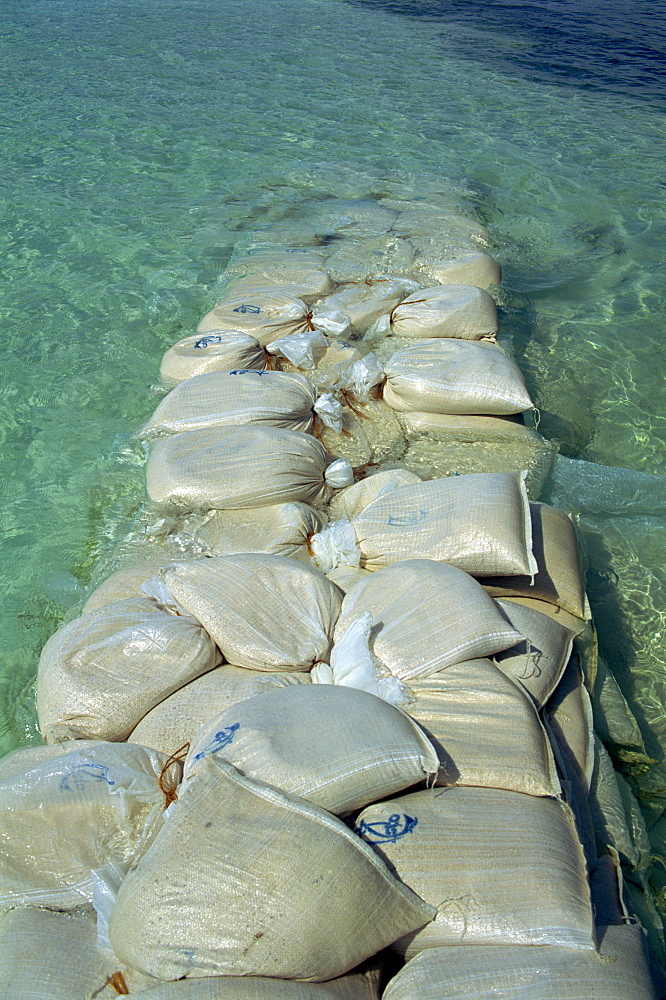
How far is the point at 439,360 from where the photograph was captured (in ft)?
11.4

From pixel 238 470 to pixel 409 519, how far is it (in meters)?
0.74

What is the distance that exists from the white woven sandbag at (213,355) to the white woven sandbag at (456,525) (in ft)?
4.60

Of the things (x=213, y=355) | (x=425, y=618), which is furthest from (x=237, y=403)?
(x=425, y=618)

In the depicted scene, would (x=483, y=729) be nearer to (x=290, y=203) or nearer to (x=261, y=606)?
(x=261, y=606)

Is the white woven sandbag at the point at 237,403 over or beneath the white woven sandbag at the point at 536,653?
over

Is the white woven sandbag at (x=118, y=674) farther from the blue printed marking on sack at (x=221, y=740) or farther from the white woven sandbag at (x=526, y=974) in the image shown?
the white woven sandbag at (x=526, y=974)

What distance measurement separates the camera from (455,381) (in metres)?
3.33

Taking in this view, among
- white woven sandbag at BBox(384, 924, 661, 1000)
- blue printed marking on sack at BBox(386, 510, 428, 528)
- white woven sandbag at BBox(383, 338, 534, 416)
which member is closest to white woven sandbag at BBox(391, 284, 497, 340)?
white woven sandbag at BBox(383, 338, 534, 416)

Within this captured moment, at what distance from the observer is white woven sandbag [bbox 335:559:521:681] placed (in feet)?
6.09

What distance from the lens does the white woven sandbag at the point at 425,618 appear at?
1857mm

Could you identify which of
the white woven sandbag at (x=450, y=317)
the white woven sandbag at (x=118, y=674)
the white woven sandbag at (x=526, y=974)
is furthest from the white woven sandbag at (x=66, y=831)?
the white woven sandbag at (x=450, y=317)

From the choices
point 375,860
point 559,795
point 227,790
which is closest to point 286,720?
point 227,790

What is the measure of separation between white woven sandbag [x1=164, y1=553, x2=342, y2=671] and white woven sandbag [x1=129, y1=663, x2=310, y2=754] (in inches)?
1.8

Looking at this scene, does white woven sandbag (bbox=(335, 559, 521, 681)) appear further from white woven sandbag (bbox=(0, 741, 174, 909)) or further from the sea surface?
the sea surface
